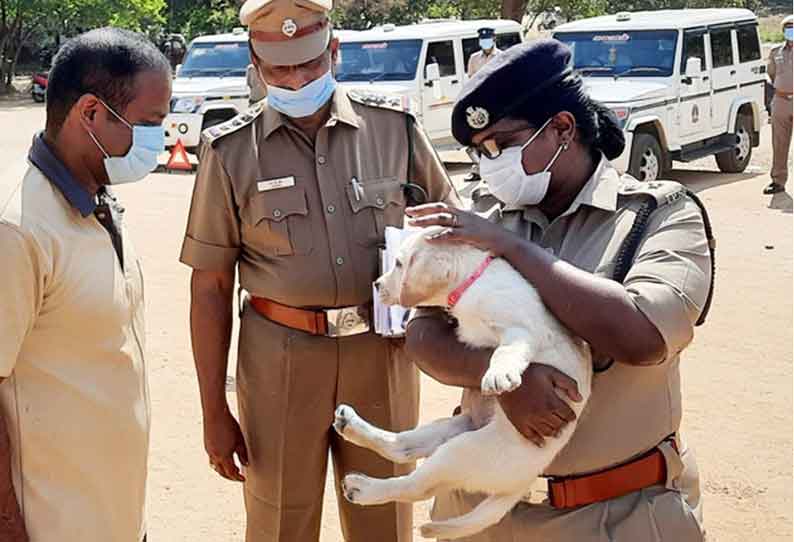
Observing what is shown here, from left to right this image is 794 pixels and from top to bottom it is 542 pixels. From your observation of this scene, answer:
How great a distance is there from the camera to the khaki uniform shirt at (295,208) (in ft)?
10.6

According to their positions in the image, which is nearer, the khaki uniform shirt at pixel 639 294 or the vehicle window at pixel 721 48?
the khaki uniform shirt at pixel 639 294

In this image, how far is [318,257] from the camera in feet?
10.6

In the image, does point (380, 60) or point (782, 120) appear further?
point (380, 60)

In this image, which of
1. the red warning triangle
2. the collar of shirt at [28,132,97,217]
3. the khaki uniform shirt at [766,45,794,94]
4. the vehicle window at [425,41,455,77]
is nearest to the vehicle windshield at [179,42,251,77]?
the red warning triangle

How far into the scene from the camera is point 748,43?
14.0m

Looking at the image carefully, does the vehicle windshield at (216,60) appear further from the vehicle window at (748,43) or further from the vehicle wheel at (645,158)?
the vehicle window at (748,43)

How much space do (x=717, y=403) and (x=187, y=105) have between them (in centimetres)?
1063

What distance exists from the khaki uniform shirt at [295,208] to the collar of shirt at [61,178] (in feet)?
2.22

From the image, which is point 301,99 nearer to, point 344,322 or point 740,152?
point 344,322

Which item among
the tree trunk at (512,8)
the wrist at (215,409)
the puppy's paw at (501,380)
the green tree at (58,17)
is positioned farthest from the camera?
the green tree at (58,17)

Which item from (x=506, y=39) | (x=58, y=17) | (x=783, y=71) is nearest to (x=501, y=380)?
(x=783, y=71)

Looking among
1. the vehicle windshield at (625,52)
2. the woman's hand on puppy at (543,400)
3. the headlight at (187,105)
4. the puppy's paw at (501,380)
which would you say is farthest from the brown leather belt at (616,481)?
the headlight at (187,105)

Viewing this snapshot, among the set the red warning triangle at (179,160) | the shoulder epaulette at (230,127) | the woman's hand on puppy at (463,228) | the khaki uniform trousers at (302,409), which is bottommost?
the red warning triangle at (179,160)

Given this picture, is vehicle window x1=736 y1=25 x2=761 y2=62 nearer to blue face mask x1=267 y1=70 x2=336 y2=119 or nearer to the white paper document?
blue face mask x1=267 y1=70 x2=336 y2=119
